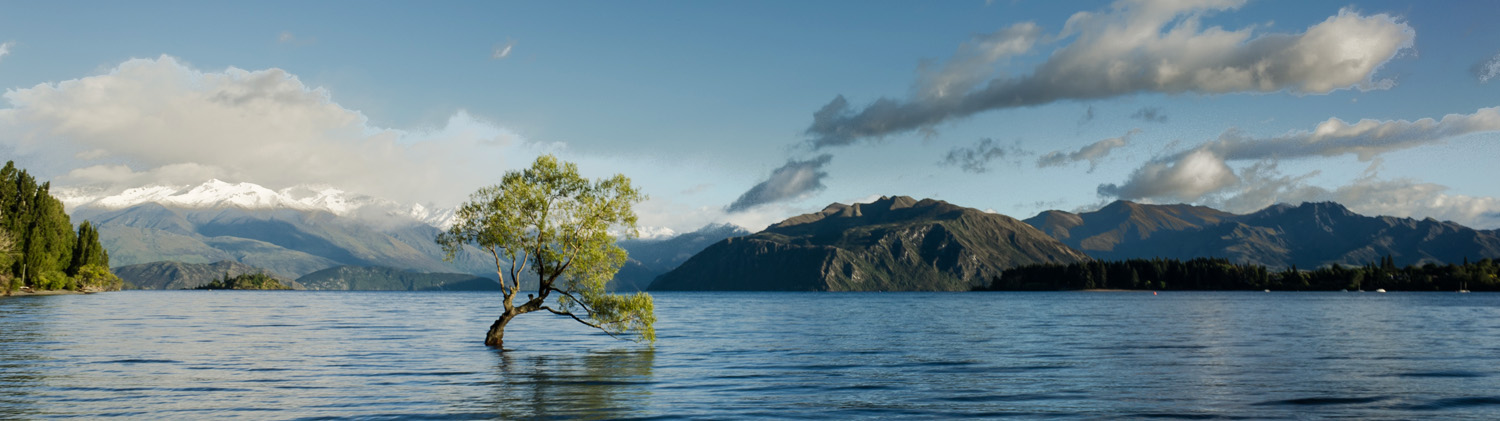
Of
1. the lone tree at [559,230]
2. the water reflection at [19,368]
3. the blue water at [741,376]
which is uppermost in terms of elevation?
the lone tree at [559,230]

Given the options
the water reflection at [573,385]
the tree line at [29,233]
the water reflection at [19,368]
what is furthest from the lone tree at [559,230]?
the tree line at [29,233]

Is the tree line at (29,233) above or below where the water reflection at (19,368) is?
above

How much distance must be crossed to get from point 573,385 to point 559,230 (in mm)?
16410

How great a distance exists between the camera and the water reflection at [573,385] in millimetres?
33281

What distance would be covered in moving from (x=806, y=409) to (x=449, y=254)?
100ft

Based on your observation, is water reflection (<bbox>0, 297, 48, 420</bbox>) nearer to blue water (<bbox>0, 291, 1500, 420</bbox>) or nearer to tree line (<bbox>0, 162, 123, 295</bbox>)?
blue water (<bbox>0, 291, 1500, 420</bbox>)

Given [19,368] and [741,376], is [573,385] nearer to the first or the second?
[741,376]

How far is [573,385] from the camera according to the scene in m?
41.2

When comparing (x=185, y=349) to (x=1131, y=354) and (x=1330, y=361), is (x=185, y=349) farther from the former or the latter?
(x=1330, y=361)

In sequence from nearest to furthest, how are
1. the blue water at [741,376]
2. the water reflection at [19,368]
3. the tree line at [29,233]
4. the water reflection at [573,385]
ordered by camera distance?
the water reflection at [19,368] < the water reflection at [573,385] < the blue water at [741,376] < the tree line at [29,233]

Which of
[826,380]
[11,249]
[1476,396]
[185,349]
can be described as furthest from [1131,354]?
[11,249]

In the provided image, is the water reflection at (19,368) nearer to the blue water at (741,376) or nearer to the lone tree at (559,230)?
the blue water at (741,376)

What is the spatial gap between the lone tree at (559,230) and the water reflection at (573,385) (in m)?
3.31

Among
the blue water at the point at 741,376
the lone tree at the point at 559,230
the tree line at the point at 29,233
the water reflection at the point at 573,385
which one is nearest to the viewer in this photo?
the water reflection at the point at 573,385
